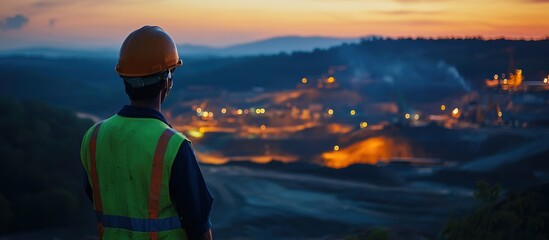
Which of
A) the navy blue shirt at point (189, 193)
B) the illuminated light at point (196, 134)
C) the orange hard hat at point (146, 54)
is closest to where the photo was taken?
the navy blue shirt at point (189, 193)

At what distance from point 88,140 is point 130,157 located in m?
0.22

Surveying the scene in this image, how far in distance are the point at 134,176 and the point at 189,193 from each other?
0.63 feet

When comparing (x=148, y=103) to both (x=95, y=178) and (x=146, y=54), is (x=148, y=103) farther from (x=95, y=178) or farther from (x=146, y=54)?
(x=95, y=178)

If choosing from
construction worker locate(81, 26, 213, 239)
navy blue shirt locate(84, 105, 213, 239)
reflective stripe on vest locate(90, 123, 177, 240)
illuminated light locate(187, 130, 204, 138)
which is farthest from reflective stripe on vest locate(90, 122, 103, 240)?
illuminated light locate(187, 130, 204, 138)

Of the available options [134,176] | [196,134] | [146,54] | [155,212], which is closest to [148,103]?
[146,54]

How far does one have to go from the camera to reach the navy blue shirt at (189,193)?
Answer: 84.5 inches

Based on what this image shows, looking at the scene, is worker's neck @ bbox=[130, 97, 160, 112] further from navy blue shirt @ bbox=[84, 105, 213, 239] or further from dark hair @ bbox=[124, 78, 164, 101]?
navy blue shirt @ bbox=[84, 105, 213, 239]

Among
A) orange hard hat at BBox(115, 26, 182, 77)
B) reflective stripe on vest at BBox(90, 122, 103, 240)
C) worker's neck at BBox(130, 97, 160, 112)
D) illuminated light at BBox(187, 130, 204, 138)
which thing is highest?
orange hard hat at BBox(115, 26, 182, 77)

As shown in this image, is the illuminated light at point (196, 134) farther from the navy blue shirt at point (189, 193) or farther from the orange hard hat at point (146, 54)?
the navy blue shirt at point (189, 193)

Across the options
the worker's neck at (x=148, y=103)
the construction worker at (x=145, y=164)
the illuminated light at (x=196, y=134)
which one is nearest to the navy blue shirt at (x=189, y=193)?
the construction worker at (x=145, y=164)

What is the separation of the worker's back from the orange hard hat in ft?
0.51

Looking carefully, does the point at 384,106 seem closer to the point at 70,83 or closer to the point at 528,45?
the point at 528,45

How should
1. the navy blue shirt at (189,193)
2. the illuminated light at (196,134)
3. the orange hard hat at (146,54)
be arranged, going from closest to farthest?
the navy blue shirt at (189,193), the orange hard hat at (146,54), the illuminated light at (196,134)

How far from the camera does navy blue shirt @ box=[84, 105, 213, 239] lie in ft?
7.04
